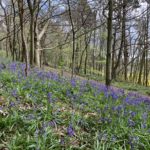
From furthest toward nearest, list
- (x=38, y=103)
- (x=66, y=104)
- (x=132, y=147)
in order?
(x=66, y=104) → (x=38, y=103) → (x=132, y=147)

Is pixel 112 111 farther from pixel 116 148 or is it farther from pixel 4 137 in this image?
pixel 4 137

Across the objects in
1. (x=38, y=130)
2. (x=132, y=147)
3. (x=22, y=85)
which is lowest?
(x=132, y=147)

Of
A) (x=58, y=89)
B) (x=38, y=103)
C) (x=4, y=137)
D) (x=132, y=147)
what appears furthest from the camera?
(x=58, y=89)

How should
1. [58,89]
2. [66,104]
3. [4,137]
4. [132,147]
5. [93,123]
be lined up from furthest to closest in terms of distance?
[58,89]
[66,104]
[93,123]
[132,147]
[4,137]

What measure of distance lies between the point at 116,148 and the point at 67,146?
0.70 metres

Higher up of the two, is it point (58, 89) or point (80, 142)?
point (58, 89)

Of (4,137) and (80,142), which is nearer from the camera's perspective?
(4,137)

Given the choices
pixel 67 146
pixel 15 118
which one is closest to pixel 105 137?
pixel 67 146

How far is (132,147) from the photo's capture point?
3959mm

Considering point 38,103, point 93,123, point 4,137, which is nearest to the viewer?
point 4,137

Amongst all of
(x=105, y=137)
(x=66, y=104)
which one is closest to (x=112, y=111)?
(x=66, y=104)

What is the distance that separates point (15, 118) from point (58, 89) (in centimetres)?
252

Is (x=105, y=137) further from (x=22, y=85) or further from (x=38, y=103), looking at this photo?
(x=22, y=85)

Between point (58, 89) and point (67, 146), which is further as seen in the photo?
point (58, 89)
